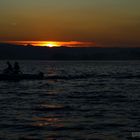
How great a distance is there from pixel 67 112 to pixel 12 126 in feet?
16.1

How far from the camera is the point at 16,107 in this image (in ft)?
82.3

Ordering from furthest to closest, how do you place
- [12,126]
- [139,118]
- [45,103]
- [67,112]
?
[45,103] → [67,112] → [139,118] → [12,126]

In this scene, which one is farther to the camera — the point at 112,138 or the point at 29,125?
the point at 29,125

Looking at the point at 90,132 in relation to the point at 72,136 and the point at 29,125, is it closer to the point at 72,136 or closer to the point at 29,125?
the point at 72,136

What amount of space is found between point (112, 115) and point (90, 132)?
14.7 feet

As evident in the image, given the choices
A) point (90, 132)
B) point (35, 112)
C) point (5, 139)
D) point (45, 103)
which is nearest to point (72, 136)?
point (90, 132)

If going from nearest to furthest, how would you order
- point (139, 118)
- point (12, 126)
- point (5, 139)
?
point (5, 139) < point (12, 126) < point (139, 118)

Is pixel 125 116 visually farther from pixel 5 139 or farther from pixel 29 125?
pixel 5 139

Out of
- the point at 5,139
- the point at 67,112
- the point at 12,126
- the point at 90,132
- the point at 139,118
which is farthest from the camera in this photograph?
the point at 67,112

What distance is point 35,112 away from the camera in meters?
23.0

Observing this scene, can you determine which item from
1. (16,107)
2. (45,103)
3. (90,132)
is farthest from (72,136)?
(45,103)

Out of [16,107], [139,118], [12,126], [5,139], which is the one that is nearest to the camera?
[5,139]

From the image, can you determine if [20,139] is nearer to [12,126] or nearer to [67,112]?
[12,126]

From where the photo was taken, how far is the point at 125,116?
21.2m
